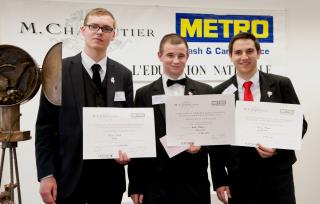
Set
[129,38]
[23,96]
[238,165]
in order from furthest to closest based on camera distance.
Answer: [129,38] < [238,165] < [23,96]

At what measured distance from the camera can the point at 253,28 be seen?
418cm

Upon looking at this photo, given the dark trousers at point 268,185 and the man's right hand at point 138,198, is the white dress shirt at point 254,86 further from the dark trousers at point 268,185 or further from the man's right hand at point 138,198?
the man's right hand at point 138,198

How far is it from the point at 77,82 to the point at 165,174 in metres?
0.89

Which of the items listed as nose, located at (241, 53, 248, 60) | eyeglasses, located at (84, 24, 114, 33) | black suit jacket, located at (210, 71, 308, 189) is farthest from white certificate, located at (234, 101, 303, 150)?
eyeglasses, located at (84, 24, 114, 33)

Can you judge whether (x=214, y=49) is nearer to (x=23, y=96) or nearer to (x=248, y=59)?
(x=248, y=59)

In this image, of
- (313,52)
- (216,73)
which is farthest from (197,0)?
(313,52)

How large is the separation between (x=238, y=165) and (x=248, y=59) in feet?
2.67

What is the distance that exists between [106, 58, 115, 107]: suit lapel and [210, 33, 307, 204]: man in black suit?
0.85 meters

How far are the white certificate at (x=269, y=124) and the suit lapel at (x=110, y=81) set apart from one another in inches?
35.0

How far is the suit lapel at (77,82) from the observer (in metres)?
2.13

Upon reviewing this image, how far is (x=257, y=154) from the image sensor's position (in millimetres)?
2424

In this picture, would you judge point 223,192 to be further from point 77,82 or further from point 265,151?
point 77,82

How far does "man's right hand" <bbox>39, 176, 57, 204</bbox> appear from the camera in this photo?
2.05m

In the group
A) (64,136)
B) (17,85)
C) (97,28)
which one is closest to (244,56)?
(97,28)
